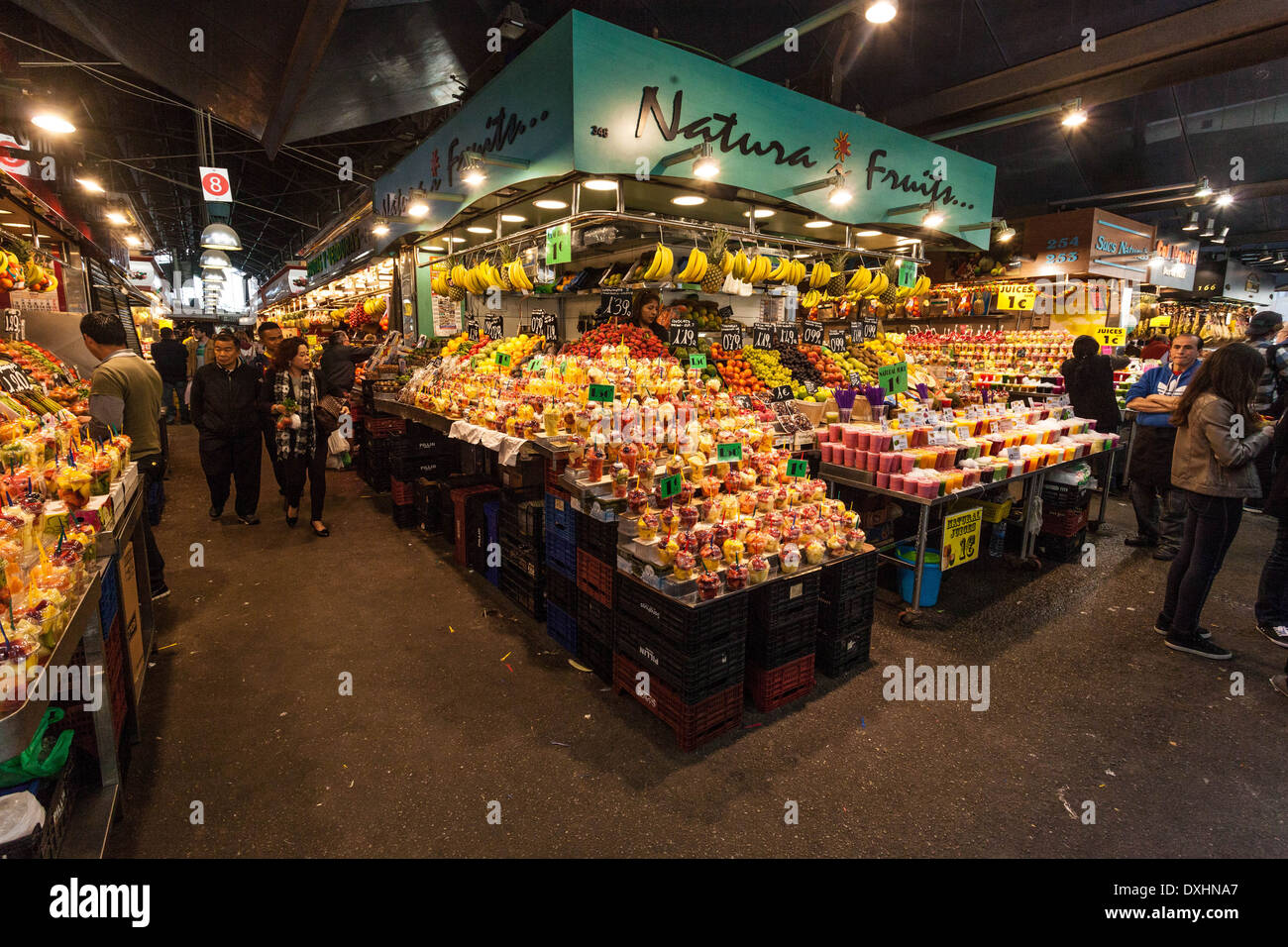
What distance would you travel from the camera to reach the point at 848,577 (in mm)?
3410

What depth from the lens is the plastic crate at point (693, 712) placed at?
2840mm

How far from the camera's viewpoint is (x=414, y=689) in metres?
3.37

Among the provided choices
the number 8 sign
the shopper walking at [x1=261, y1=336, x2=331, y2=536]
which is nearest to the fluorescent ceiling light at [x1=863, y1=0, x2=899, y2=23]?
the shopper walking at [x1=261, y1=336, x2=331, y2=536]

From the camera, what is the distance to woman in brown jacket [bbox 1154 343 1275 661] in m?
3.48

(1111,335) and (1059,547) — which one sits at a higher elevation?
(1111,335)

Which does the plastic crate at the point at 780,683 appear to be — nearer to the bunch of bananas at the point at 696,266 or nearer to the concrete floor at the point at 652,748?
the concrete floor at the point at 652,748

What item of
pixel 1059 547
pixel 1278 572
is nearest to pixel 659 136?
pixel 1059 547

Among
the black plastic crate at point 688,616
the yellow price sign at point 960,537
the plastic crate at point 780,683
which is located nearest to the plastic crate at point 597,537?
the black plastic crate at point 688,616

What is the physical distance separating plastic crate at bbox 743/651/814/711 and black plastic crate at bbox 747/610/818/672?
33 mm

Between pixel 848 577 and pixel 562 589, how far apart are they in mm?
A: 1731

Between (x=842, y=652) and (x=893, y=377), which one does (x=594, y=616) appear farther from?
(x=893, y=377)

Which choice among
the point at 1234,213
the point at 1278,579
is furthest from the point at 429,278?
the point at 1234,213

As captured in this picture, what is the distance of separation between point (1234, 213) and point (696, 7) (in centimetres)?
1485

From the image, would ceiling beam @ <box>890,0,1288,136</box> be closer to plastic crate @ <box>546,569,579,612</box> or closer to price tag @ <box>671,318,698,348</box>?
price tag @ <box>671,318,698,348</box>
